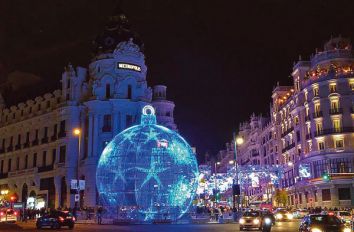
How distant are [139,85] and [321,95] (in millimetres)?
26399

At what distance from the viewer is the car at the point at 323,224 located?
19.5m

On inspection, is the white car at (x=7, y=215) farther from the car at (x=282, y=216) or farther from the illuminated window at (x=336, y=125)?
the illuminated window at (x=336, y=125)

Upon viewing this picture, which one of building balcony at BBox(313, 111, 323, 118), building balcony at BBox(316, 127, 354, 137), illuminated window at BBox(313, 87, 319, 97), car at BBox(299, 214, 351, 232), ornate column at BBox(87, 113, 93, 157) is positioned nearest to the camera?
car at BBox(299, 214, 351, 232)

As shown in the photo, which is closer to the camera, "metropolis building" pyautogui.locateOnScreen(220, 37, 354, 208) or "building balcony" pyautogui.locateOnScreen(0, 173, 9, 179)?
"metropolis building" pyautogui.locateOnScreen(220, 37, 354, 208)

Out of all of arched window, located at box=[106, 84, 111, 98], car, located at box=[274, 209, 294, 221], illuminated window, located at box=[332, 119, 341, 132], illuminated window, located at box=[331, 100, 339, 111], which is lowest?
car, located at box=[274, 209, 294, 221]

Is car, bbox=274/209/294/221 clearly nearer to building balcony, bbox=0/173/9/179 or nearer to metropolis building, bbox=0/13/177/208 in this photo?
metropolis building, bbox=0/13/177/208

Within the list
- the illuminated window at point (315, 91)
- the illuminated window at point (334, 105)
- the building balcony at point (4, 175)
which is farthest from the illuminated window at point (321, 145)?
the building balcony at point (4, 175)

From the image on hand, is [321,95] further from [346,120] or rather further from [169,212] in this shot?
[169,212]

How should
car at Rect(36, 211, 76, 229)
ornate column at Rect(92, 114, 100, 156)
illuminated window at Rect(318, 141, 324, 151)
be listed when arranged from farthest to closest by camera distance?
illuminated window at Rect(318, 141, 324, 151)
ornate column at Rect(92, 114, 100, 156)
car at Rect(36, 211, 76, 229)

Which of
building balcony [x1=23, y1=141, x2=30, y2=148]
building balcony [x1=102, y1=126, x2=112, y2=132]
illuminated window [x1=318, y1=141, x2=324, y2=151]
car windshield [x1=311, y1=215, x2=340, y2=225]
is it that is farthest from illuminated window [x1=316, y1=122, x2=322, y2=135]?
car windshield [x1=311, y1=215, x2=340, y2=225]

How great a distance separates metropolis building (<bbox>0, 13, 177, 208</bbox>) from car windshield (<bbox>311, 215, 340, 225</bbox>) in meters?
41.8

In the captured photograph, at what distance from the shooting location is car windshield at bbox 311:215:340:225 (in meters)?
20.1

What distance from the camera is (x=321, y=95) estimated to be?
66.6 metres

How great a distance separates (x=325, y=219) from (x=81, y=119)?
49631mm
